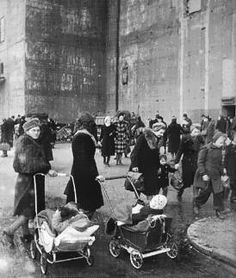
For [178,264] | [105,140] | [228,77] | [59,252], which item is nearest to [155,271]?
[178,264]

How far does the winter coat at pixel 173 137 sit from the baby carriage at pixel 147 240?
38.5ft

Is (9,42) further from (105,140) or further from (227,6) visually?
(105,140)

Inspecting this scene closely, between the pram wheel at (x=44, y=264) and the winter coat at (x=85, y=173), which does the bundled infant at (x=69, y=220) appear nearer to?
the pram wheel at (x=44, y=264)

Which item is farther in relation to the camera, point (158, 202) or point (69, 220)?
Answer: point (158, 202)

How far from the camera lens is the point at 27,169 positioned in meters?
5.73

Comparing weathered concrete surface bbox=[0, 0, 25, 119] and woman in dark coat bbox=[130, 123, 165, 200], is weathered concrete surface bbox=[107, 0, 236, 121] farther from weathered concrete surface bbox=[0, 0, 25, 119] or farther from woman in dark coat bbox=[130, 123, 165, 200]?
woman in dark coat bbox=[130, 123, 165, 200]

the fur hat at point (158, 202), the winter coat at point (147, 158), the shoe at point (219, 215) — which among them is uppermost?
the winter coat at point (147, 158)

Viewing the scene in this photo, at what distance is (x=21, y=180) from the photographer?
19.2ft

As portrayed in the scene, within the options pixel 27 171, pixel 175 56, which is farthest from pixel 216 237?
pixel 175 56

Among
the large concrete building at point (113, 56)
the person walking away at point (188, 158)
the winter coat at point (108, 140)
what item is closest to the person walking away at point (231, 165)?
the person walking away at point (188, 158)

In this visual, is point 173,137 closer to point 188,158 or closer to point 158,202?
point 188,158

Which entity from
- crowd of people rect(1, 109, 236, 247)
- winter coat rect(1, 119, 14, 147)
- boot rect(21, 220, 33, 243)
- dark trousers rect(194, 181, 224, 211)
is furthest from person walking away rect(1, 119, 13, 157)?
boot rect(21, 220, 33, 243)

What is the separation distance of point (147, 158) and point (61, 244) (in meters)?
2.80

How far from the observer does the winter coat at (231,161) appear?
870cm
